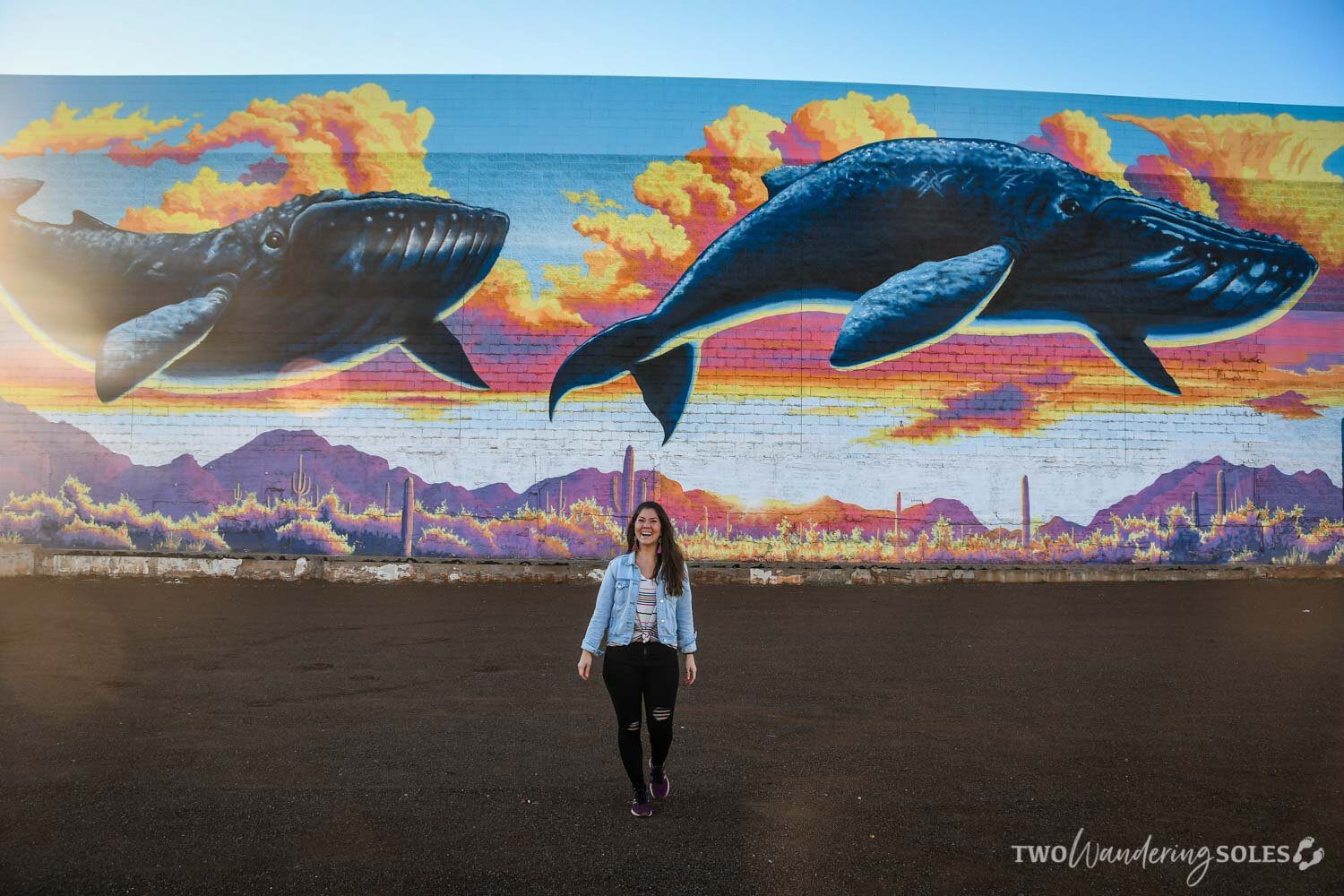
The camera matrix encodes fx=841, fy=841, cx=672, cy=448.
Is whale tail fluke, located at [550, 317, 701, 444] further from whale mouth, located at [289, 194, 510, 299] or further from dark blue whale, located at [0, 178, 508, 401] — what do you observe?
whale mouth, located at [289, 194, 510, 299]

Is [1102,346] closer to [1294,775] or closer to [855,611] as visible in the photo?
[855,611]

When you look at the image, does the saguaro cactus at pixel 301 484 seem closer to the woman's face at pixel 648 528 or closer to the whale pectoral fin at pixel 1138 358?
the woman's face at pixel 648 528

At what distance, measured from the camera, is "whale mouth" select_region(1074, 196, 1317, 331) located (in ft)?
44.9

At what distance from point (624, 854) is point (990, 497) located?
11.3 metres

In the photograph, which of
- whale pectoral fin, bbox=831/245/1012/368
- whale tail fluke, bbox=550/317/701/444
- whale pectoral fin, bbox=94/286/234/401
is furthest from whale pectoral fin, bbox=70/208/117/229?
whale pectoral fin, bbox=831/245/1012/368

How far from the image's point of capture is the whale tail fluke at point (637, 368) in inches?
522

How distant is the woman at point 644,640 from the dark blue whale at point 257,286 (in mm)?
9696

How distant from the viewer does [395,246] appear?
13477 mm

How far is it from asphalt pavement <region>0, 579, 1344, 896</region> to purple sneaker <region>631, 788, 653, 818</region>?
7 centimetres

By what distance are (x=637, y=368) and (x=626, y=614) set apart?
951 centimetres

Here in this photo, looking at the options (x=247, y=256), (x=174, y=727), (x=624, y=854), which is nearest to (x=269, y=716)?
(x=174, y=727)

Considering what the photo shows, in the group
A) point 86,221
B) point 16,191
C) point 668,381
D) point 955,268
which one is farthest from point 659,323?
point 16,191

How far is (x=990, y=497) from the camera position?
529 inches

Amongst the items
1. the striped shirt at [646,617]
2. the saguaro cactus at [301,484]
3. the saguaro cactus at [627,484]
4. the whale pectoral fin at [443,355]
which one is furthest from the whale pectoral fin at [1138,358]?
the saguaro cactus at [301,484]
